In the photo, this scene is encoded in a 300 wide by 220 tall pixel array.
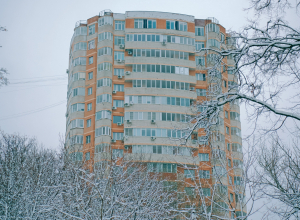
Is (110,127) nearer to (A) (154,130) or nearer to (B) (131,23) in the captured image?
(A) (154,130)

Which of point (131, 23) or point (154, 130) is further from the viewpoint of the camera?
point (131, 23)

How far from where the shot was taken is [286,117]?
380 inches

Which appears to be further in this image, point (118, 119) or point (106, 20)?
point (106, 20)

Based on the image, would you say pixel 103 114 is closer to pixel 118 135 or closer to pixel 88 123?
pixel 88 123

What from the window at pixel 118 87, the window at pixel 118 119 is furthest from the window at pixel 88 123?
the window at pixel 118 87

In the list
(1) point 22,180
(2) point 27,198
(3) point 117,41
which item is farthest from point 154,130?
(2) point 27,198

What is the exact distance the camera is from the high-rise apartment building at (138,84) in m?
55.2

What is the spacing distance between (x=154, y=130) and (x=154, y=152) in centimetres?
298

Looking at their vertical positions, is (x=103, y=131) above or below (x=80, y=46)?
below

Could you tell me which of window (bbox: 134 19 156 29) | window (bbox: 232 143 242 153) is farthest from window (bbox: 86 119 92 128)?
window (bbox: 232 143 242 153)

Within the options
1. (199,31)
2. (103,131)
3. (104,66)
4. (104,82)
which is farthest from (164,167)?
(199,31)

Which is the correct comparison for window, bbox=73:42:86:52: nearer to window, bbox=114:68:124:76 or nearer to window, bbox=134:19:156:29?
window, bbox=114:68:124:76

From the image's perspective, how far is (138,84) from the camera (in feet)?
191

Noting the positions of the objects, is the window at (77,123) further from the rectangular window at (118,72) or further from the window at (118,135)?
the rectangular window at (118,72)
